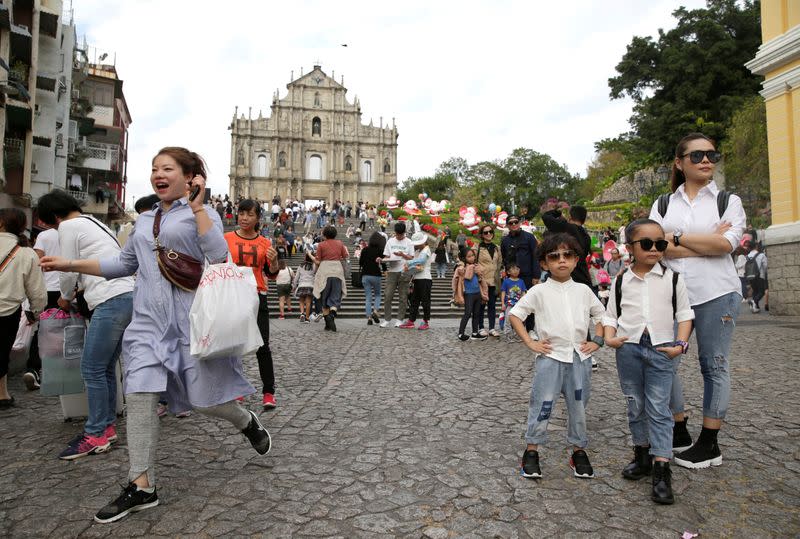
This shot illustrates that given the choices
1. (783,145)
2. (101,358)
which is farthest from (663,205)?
(783,145)

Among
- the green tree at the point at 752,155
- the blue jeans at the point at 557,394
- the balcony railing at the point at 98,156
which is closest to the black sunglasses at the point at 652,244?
the blue jeans at the point at 557,394

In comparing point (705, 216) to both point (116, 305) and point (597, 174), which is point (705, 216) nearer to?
point (116, 305)

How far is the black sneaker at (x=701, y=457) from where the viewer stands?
3.09 metres

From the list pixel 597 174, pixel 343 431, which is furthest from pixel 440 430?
pixel 597 174

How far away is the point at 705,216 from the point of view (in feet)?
10.2

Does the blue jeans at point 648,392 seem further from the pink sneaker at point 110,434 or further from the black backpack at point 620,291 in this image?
the pink sneaker at point 110,434

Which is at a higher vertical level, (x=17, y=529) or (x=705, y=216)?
(x=705, y=216)

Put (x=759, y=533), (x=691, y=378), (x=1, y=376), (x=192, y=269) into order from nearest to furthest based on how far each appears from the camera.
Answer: (x=759, y=533) < (x=192, y=269) < (x=1, y=376) < (x=691, y=378)

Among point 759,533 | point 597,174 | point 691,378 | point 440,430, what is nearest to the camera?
point 759,533

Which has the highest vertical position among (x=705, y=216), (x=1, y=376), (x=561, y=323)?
(x=705, y=216)

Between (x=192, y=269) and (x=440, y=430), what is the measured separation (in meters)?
2.02

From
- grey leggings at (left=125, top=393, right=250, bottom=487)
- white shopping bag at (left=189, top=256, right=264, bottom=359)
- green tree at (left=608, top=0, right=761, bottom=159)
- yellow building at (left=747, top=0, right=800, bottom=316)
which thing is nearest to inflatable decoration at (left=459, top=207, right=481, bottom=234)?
yellow building at (left=747, top=0, right=800, bottom=316)

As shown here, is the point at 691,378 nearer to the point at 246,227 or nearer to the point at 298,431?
the point at 298,431

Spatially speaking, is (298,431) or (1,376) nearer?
(298,431)
